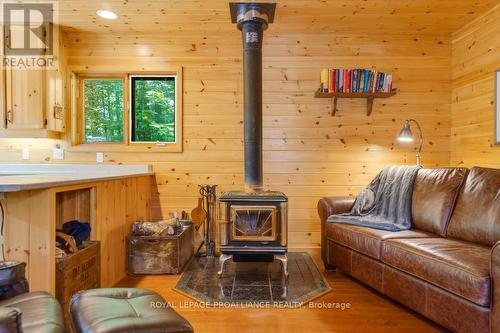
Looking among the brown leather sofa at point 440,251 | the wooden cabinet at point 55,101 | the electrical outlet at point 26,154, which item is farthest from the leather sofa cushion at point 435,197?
the electrical outlet at point 26,154

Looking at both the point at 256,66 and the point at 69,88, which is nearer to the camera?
the point at 256,66

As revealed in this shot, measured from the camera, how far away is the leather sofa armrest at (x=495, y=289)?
4.94ft

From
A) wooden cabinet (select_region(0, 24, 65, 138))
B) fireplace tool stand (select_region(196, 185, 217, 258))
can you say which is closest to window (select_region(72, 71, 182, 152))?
wooden cabinet (select_region(0, 24, 65, 138))

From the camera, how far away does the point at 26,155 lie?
3496 mm

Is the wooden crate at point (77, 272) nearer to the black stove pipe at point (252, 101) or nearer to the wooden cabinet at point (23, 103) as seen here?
the black stove pipe at point (252, 101)

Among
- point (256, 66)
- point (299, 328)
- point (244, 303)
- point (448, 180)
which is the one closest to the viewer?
point (299, 328)

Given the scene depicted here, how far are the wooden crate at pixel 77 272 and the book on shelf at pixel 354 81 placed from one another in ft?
8.44

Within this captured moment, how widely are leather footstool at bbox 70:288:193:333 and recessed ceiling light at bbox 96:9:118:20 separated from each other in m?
2.71

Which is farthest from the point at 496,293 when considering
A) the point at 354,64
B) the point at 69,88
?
the point at 69,88

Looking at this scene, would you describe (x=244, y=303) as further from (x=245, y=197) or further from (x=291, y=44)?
(x=291, y=44)

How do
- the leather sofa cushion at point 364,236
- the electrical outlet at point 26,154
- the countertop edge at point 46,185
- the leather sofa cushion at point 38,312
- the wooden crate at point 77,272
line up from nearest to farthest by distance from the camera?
the leather sofa cushion at point 38,312
the countertop edge at point 46,185
the wooden crate at point 77,272
the leather sofa cushion at point 364,236
the electrical outlet at point 26,154

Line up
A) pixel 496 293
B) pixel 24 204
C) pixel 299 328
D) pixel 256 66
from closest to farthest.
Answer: pixel 496 293 < pixel 24 204 < pixel 299 328 < pixel 256 66

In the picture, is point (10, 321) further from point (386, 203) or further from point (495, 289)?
point (386, 203)

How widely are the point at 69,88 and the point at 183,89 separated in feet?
4.23
